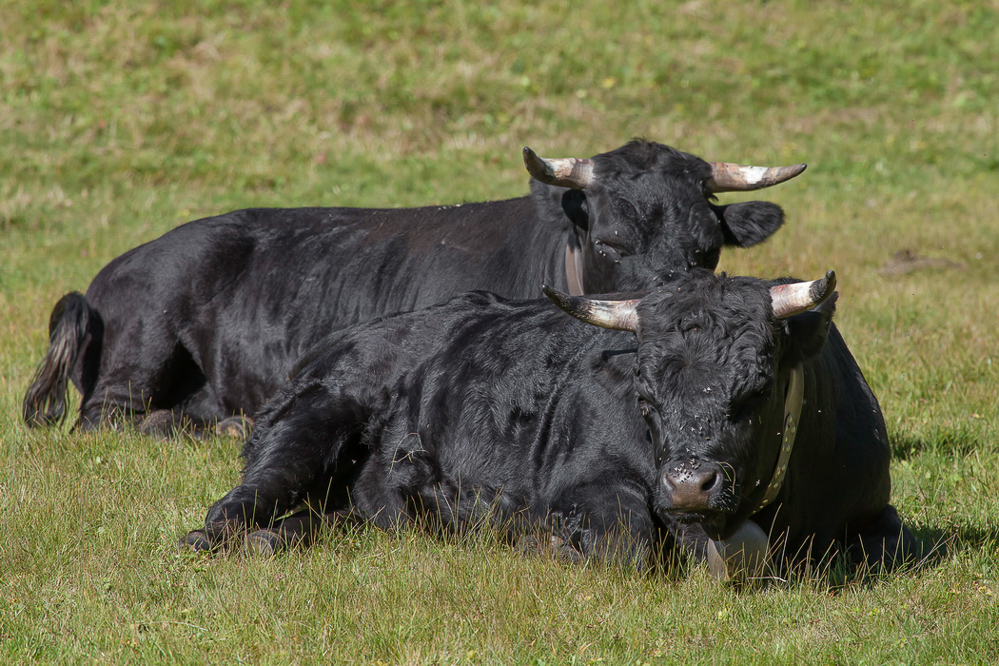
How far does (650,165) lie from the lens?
716 centimetres

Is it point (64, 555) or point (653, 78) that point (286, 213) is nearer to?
point (64, 555)

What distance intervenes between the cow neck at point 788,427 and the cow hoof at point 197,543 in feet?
7.66

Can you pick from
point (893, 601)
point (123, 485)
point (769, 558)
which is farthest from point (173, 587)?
point (893, 601)

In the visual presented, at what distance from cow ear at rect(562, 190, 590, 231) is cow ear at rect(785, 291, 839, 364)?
9.41 feet

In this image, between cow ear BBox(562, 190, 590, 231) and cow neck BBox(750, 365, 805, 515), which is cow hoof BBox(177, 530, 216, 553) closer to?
cow neck BBox(750, 365, 805, 515)

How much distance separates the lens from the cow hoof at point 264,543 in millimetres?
4891

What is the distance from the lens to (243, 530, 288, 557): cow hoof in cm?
489

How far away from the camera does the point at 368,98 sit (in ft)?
63.4

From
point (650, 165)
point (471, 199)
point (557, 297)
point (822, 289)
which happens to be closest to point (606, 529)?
point (557, 297)

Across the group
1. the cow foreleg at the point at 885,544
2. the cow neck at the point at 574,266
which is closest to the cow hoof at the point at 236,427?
the cow neck at the point at 574,266

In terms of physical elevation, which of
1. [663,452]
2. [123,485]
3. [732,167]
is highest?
[732,167]

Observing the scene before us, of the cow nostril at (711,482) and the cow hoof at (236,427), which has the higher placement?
the cow nostril at (711,482)

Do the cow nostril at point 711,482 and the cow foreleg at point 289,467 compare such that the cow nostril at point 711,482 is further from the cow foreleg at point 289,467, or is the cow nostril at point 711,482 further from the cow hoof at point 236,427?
the cow hoof at point 236,427

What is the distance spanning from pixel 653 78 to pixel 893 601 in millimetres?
17383
